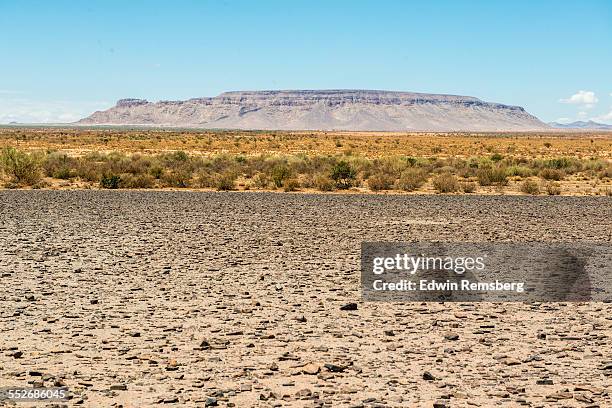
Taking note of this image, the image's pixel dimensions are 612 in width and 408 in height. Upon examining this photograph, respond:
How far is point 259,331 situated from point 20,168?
27.6m

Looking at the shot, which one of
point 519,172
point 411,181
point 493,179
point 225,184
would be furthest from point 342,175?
point 519,172

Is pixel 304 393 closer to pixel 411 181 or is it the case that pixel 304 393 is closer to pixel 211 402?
pixel 211 402

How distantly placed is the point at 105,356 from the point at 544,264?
8.35 meters

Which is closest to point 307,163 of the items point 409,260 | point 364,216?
point 364,216

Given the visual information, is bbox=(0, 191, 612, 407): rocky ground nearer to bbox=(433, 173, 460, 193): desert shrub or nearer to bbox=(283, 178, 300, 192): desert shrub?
bbox=(283, 178, 300, 192): desert shrub

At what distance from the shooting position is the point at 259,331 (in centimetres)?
877

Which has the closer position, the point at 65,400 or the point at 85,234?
the point at 65,400

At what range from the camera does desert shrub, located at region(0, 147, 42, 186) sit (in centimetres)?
3319

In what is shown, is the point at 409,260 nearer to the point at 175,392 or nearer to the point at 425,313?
the point at 425,313

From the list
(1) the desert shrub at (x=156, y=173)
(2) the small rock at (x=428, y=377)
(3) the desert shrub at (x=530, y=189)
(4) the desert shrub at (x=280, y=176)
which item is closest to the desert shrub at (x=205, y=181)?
(1) the desert shrub at (x=156, y=173)

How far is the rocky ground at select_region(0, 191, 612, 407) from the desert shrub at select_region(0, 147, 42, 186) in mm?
16841

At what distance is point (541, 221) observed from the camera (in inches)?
818

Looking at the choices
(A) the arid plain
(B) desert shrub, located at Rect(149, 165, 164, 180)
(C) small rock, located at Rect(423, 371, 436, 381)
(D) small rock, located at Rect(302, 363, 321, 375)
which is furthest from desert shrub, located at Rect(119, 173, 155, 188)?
(C) small rock, located at Rect(423, 371, 436, 381)

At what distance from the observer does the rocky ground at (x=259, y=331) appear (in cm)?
675
